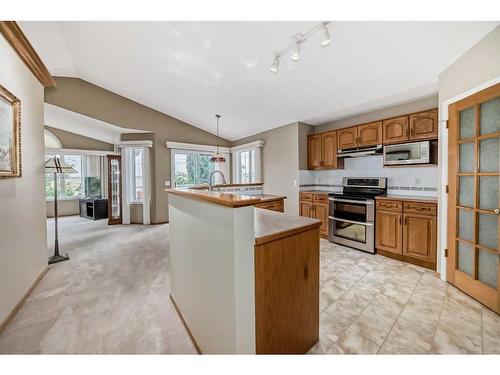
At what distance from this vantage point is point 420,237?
9.32ft

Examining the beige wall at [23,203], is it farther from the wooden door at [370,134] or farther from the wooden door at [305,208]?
the wooden door at [370,134]

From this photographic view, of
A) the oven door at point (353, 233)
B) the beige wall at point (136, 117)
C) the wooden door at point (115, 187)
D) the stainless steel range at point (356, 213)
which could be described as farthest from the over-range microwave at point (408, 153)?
the wooden door at point (115, 187)

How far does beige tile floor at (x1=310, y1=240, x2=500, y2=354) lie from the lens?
1.53 metres

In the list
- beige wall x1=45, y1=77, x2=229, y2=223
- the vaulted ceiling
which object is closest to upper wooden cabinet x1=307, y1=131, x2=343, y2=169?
the vaulted ceiling

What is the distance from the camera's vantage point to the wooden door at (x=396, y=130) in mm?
3178

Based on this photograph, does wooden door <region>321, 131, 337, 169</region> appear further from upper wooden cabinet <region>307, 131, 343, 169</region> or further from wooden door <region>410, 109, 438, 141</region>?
wooden door <region>410, 109, 438, 141</region>

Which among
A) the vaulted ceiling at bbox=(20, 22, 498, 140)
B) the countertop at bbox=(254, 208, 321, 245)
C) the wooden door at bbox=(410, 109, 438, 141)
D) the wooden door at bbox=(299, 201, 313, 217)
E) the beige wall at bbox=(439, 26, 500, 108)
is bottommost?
the wooden door at bbox=(299, 201, 313, 217)

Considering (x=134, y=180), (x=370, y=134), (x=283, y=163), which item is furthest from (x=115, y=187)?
(x=370, y=134)

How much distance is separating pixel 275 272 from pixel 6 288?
2386mm

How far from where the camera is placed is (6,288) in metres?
1.87

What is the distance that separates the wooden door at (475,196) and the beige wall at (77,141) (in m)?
8.82

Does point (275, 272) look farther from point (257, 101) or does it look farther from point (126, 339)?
point (257, 101)

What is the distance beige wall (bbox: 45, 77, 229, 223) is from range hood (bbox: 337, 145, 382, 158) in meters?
3.97

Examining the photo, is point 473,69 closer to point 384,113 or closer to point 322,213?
point 384,113
